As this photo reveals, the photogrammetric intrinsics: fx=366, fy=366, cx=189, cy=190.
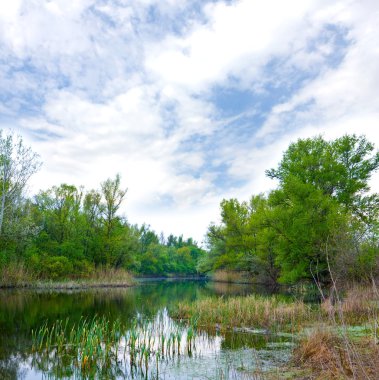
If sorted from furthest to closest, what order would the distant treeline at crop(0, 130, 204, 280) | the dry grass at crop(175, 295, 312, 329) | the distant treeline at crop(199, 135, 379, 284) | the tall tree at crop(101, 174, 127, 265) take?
the tall tree at crop(101, 174, 127, 265) < the distant treeline at crop(0, 130, 204, 280) < the distant treeline at crop(199, 135, 379, 284) < the dry grass at crop(175, 295, 312, 329)

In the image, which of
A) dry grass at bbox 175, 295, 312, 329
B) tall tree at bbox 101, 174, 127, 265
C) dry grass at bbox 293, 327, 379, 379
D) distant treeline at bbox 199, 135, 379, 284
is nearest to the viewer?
dry grass at bbox 293, 327, 379, 379

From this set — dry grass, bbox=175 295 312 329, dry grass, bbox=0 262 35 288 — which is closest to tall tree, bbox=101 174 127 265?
dry grass, bbox=0 262 35 288

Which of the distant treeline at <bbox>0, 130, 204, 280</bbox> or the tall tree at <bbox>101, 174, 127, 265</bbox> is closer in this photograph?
the distant treeline at <bbox>0, 130, 204, 280</bbox>

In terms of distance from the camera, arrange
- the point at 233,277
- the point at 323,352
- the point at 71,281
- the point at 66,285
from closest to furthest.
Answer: the point at 323,352 < the point at 66,285 < the point at 71,281 < the point at 233,277

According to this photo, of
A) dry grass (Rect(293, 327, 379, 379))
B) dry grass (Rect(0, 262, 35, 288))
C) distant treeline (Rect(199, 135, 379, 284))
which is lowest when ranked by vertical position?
dry grass (Rect(293, 327, 379, 379))

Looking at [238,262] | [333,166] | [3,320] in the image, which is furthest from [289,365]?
[238,262]

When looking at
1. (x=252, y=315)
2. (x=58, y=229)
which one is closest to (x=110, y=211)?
(x=58, y=229)

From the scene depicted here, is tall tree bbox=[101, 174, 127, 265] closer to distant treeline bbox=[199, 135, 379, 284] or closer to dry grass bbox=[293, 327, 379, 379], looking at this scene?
distant treeline bbox=[199, 135, 379, 284]

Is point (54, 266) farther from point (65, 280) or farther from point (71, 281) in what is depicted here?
point (71, 281)

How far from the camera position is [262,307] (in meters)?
16.8

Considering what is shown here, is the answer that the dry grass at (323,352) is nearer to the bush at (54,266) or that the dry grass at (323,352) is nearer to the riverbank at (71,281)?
the riverbank at (71,281)

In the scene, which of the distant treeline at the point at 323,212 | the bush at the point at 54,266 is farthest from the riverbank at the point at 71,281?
the distant treeline at the point at 323,212

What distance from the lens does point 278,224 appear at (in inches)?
1254

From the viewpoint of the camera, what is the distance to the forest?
25.6m
